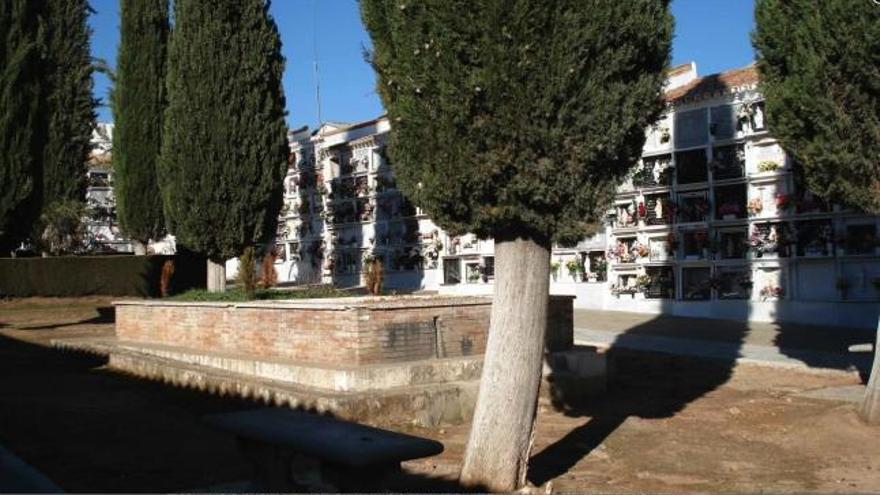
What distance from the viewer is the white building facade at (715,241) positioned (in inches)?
606

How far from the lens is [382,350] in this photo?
8281 mm

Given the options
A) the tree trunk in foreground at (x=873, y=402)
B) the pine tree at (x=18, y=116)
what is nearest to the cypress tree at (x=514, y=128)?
the tree trunk in foreground at (x=873, y=402)

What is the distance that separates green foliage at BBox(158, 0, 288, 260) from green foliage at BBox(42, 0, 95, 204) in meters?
10.6

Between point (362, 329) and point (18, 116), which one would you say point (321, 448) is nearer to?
point (362, 329)

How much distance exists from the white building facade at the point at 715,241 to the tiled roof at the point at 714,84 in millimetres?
44

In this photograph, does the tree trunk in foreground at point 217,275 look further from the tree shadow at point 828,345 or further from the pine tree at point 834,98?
the pine tree at point 834,98

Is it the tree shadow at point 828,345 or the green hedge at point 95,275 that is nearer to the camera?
the tree shadow at point 828,345

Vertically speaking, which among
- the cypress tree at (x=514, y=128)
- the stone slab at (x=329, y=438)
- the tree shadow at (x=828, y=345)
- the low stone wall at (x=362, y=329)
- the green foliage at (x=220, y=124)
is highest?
the green foliage at (x=220, y=124)

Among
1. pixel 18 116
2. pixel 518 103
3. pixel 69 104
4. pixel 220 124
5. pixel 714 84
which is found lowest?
pixel 518 103

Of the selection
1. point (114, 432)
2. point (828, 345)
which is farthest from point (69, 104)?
point (828, 345)

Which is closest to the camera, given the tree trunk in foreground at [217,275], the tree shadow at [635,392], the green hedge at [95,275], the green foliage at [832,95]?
the tree shadow at [635,392]

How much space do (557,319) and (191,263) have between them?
17046 millimetres

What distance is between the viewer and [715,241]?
17.3 meters

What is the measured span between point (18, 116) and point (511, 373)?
15134 millimetres
